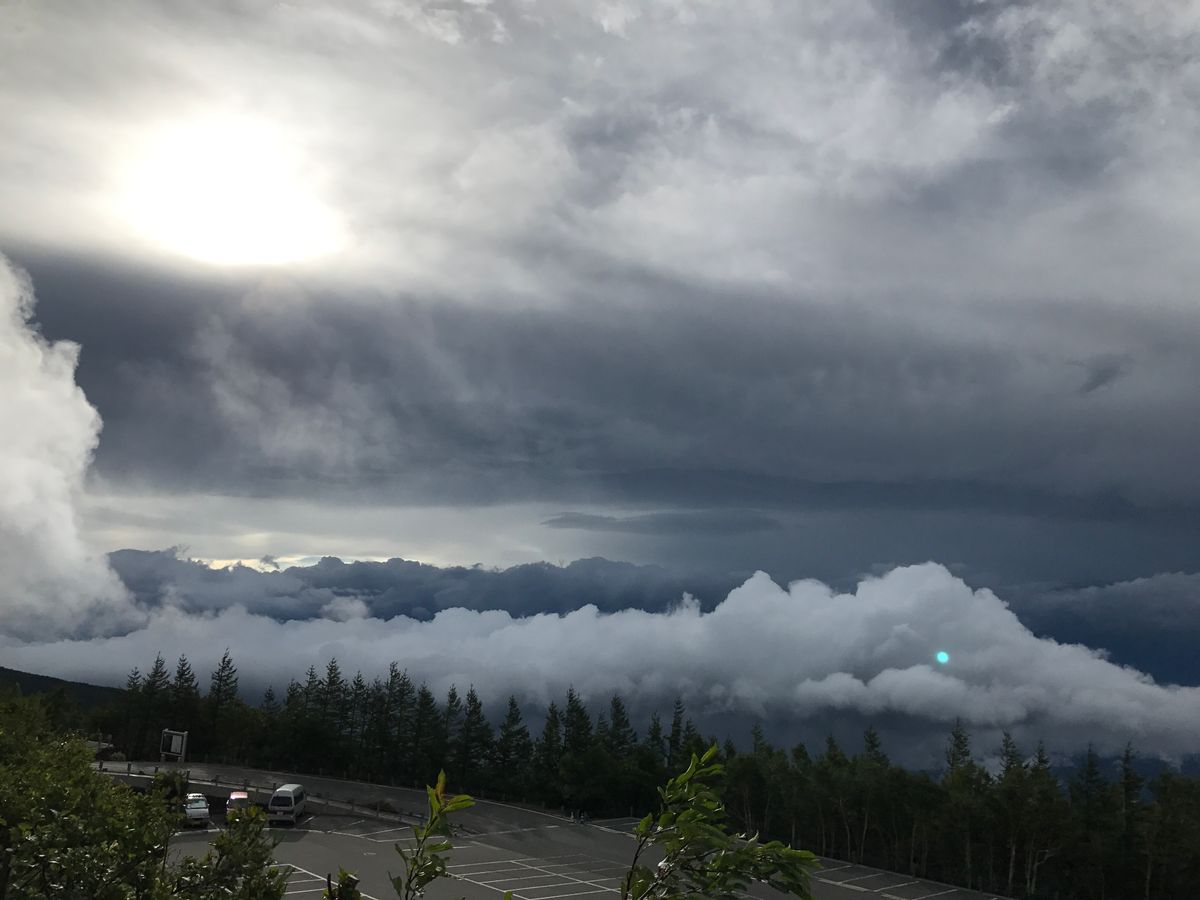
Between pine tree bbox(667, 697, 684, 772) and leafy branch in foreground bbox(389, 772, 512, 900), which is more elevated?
leafy branch in foreground bbox(389, 772, 512, 900)

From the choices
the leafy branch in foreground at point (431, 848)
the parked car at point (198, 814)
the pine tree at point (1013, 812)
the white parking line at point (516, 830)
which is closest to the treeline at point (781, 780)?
the pine tree at point (1013, 812)

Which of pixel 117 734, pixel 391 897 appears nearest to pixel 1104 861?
pixel 391 897

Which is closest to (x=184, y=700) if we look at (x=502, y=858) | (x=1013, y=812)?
(x=502, y=858)

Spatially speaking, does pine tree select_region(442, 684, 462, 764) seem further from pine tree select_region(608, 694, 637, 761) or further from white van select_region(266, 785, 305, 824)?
white van select_region(266, 785, 305, 824)

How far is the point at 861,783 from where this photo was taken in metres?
62.6

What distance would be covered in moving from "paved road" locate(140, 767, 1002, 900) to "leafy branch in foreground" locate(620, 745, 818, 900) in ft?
107

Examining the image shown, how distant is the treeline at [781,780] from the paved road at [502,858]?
5.97 metres

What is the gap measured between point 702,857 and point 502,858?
1884 inches

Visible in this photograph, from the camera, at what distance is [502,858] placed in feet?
162

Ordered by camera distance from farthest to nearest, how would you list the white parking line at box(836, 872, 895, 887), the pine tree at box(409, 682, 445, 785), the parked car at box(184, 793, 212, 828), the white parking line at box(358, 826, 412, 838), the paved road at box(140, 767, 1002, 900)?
the pine tree at box(409, 682, 445, 785), the white parking line at box(836, 872, 895, 887), the white parking line at box(358, 826, 412, 838), the parked car at box(184, 793, 212, 828), the paved road at box(140, 767, 1002, 900)

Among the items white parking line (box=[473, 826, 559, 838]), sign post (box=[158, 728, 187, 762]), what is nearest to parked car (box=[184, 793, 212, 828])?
sign post (box=[158, 728, 187, 762])

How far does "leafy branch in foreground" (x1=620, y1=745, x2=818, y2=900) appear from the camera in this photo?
19.0 feet

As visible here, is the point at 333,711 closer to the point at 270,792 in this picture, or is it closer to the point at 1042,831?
the point at 270,792

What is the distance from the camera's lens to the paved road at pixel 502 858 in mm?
41347
